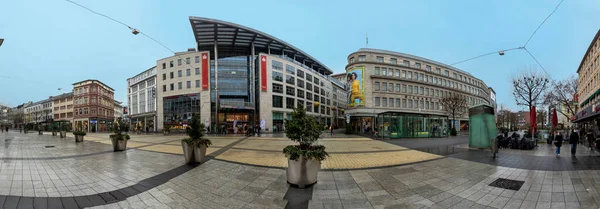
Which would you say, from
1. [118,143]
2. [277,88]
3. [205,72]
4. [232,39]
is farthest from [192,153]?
[232,39]

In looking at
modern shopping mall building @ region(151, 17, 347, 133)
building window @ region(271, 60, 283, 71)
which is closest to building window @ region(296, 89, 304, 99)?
modern shopping mall building @ region(151, 17, 347, 133)

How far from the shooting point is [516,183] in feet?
20.0

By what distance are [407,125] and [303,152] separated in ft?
75.8

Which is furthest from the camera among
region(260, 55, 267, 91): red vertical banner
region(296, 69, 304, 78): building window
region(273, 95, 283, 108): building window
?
region(296, 69, 304, 78): building window

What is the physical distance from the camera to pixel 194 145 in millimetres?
8672

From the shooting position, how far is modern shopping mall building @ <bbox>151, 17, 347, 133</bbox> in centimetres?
4538

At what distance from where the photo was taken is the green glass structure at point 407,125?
975 inches

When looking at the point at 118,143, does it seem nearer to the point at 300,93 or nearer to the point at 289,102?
the point at 289,102

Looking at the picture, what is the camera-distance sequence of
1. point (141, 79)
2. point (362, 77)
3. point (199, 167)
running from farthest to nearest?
point (141, 79)
point (362, 77)
point (199, 167)

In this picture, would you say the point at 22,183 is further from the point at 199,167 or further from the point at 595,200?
the point at 595,200

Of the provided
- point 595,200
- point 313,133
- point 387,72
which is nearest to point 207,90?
point 387,72

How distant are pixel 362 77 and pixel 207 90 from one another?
30.0 meters

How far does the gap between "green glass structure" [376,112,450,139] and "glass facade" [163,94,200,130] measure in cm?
3524

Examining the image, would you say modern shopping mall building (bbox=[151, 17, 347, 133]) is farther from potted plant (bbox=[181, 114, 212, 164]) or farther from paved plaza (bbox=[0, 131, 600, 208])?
paved plaza (bbox=[0, 131, 600, 208])
